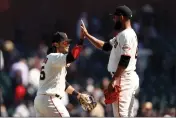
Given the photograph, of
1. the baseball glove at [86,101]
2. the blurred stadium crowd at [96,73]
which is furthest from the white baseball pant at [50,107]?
the blurred stadium crowd at [96,73]

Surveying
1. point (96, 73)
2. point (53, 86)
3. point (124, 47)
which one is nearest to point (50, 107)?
point (53, 86)

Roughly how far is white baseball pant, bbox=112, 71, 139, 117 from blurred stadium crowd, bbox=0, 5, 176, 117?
5172 mm

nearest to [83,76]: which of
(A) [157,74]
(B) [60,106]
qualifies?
(A) [157,74]

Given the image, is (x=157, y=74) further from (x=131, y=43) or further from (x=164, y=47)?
(x=131, y=43)

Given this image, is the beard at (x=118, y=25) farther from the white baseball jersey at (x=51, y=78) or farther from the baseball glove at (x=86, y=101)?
the baseball glove at (x=86, y=101)

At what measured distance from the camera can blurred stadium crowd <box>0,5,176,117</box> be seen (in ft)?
54.0

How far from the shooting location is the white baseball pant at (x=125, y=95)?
10.4 m

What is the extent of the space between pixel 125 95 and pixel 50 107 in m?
0.92

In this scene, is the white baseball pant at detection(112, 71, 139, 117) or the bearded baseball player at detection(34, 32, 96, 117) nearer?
the white baseball pant at detection(112, 71, 139, 117)

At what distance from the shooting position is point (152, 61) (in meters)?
17.5

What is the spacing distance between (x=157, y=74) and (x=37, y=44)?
9.92 feet

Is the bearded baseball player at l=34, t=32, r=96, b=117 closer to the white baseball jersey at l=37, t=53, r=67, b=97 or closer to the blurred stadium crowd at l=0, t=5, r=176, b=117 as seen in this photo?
the white baseball jersey at l=37, t=53, r=67, b=97

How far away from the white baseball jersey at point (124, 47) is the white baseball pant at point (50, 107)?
77 centimetres

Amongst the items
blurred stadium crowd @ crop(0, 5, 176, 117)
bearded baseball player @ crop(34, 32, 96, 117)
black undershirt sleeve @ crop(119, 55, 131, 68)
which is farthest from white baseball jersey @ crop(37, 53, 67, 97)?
blurred stadium crowd @ crop(0, 5, 176, 117)
